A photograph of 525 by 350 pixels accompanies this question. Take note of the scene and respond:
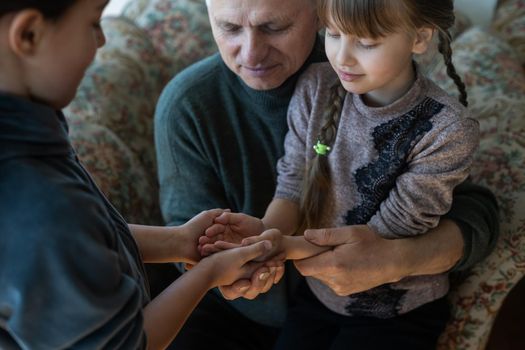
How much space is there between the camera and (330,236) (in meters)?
1.27

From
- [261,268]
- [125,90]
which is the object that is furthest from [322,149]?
[125,90]

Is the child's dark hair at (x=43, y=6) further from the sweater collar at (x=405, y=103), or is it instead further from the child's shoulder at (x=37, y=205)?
the sweater collar at (x=405, y=103)

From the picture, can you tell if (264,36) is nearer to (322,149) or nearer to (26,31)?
(322,149)

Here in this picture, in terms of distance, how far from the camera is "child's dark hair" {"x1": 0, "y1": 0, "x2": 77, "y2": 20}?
73 centimetres

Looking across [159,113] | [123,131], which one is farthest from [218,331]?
[123,131]

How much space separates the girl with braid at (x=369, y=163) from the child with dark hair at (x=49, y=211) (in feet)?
1.45

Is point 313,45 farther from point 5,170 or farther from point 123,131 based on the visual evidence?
point 5,170

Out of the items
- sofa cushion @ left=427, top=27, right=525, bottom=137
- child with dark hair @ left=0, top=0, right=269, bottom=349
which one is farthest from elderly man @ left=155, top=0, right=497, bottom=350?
child with dark hair @ left=0, top=0, right=269, bottom=349

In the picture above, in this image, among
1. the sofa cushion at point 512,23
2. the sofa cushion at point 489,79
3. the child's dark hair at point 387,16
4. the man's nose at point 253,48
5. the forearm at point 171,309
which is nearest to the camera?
the forearm at point 171,309

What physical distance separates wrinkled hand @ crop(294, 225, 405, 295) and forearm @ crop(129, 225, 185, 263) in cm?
27

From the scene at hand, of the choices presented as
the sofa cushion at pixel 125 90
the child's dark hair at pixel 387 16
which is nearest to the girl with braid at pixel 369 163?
the child's dark hair at pixel 387 16

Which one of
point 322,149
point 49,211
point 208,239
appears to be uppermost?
point 49,211

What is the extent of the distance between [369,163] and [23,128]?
28.5 inches

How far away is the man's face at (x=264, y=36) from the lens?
1.31 metres
